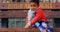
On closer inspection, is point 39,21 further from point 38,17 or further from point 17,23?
point 17,23

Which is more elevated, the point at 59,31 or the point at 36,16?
the point at 36,16

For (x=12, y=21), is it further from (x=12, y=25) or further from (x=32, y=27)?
(x=32, y=27)

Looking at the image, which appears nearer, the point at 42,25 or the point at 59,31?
the point at 42,25

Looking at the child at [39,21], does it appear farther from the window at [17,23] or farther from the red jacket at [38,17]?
the window at [17,23]

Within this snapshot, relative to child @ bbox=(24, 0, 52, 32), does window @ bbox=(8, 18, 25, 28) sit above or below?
below

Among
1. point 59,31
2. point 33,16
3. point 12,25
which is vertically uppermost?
point 33,16

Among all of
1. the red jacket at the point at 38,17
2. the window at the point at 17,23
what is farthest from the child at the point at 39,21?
the window at the point at 17,23

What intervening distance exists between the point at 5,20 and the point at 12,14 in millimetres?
527

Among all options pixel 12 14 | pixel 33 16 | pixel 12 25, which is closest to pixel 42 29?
pixel 33 16

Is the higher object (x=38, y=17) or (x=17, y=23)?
(x=38, y=17)

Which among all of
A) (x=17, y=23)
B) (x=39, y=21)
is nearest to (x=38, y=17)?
(x=39, y=21)

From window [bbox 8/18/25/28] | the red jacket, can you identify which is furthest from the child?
window [bbox 8/18/25/28]

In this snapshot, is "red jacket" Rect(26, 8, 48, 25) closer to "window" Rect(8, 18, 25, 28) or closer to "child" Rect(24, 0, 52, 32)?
"child" Rect(24, 0, 52, 32)

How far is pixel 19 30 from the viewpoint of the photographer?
4.06 m
